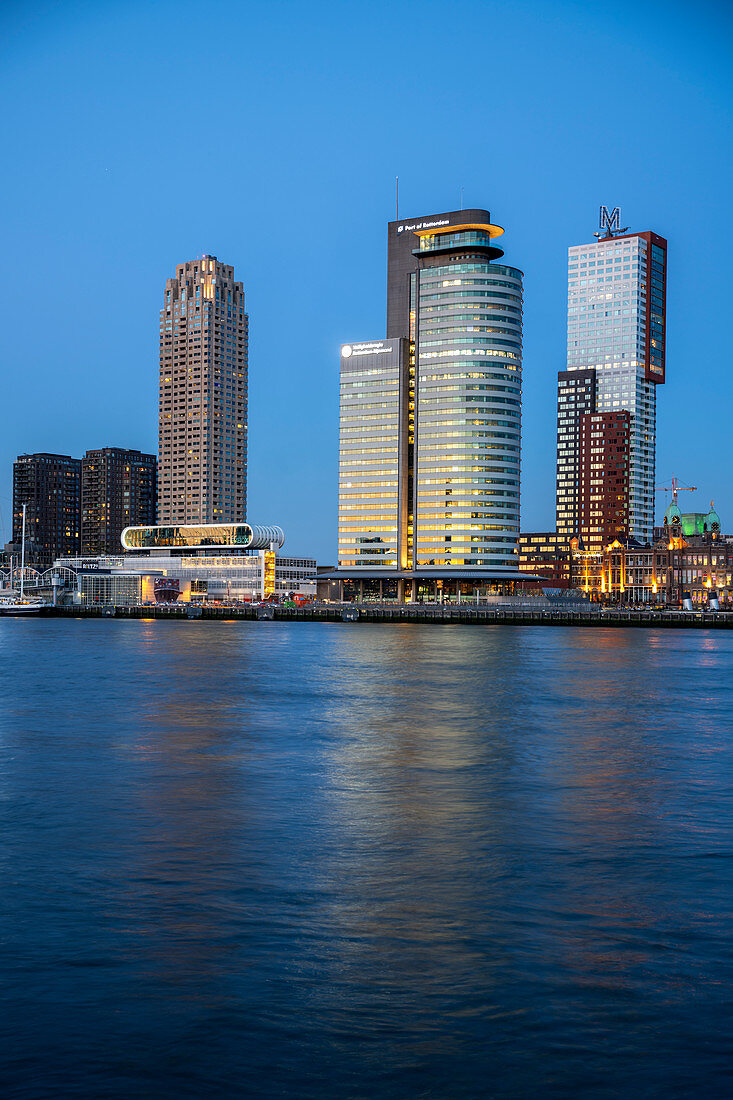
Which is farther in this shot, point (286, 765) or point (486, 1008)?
point (286, 765)

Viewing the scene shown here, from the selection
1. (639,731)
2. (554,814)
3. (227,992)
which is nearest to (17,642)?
(639,731)

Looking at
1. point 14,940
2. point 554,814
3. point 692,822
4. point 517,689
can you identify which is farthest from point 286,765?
point 517,689

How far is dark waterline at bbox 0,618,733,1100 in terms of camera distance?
1375 cm

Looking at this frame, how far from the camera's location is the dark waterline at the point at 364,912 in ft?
45.1

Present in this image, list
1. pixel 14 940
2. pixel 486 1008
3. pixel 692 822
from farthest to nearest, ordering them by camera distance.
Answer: pixel 692 822
pixel 14 940
pixel 486 1008

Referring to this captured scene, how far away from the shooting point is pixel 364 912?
20.1 m

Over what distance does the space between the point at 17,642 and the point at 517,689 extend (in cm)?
8339

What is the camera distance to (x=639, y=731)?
50.4 meters

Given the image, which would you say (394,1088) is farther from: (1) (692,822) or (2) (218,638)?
(2) (218,638)

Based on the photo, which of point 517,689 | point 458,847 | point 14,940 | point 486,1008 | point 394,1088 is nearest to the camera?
point 394,1088

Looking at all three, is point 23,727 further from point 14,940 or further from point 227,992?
point 227,992

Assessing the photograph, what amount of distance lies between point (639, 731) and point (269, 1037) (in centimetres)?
3924

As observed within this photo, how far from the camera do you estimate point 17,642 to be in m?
132

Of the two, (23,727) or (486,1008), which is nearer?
(486,1008)
